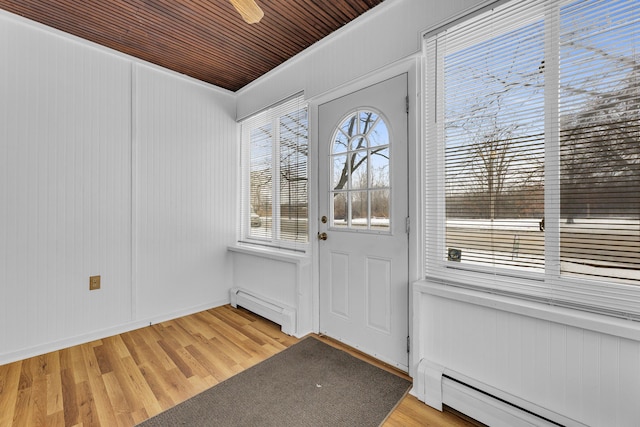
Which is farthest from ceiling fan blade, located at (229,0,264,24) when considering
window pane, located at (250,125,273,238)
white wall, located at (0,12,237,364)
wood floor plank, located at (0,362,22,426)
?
wood floor plank, located at (0,362,22,426)

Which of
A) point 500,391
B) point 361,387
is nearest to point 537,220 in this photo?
point 500,391

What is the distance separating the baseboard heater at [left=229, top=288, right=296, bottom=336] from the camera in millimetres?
2596

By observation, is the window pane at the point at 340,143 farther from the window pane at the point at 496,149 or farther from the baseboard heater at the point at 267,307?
the baseboard heater at the point at 267,307

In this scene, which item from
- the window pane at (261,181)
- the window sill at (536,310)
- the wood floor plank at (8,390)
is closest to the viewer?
the window sill at (536,310)

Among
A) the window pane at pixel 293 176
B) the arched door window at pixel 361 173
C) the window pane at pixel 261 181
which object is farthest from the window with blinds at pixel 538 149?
the window pane at pixel 261 181

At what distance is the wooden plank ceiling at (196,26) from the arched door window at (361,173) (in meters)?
0.77

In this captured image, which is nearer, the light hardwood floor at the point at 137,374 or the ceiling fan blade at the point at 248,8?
the ceiling fan blade at the point at 248,8

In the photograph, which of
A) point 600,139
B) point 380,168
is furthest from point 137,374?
point 600,139

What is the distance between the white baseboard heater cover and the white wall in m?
2.45

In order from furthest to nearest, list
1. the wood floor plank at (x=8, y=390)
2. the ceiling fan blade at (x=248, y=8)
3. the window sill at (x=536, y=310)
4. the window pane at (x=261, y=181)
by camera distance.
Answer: the window pane at (x=261, y=181) < the wood floor plank at (x=8, y=390) < the ceiling fan blade at (x=248, y=8) < the window sill at (x=536, y=310)

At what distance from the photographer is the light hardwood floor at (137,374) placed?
162 centimetres

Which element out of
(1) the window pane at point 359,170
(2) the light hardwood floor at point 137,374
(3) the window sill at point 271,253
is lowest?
(2) the light hardwood floor at point 137,374

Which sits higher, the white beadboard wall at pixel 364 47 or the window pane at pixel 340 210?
the white beadboard wall at pixel 364 47

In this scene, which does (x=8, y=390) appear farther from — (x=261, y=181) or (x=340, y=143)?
(x=340, y=143)
